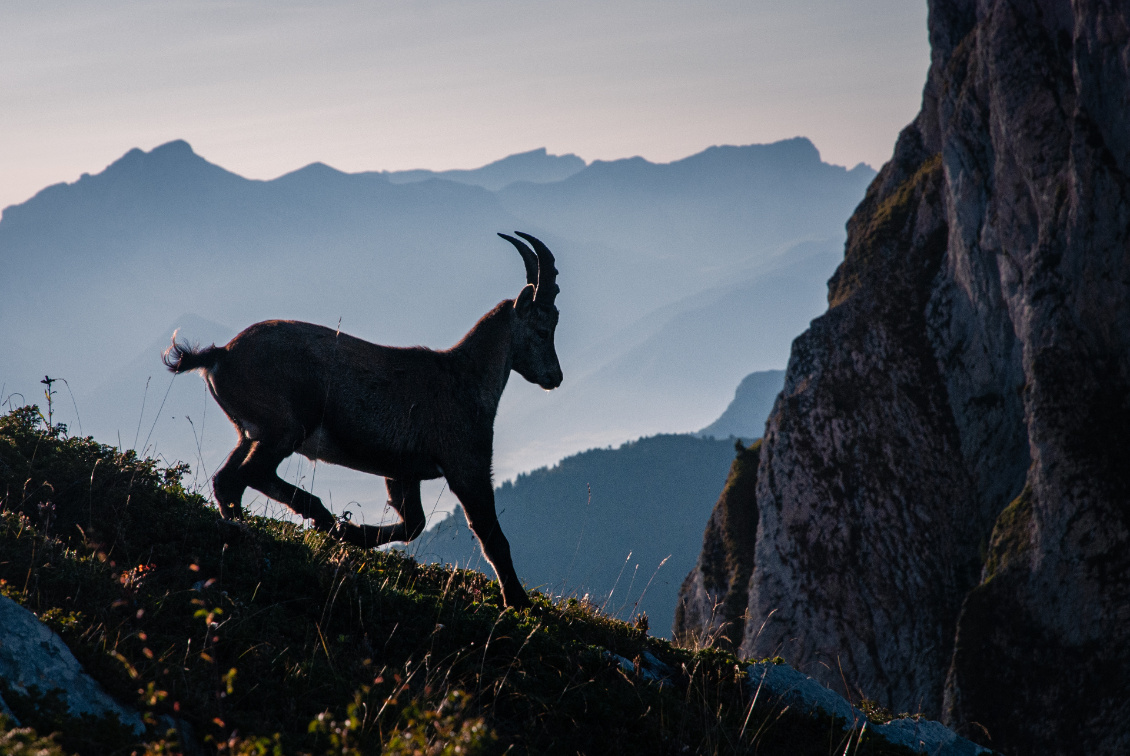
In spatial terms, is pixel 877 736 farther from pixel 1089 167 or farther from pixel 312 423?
pixel 1089 167

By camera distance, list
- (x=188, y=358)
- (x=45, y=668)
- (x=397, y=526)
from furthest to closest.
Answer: (x=397, y=526) < (x=188, y=358) < (x=45, y=668)

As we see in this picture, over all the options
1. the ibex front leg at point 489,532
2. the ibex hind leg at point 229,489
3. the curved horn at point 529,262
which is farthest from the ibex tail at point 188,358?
the curved horn at point 529,262

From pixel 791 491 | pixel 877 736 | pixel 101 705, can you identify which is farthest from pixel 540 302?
pixel 791 491

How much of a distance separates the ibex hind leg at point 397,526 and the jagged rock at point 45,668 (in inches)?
146

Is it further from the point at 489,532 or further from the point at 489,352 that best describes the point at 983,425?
the point at 489,532

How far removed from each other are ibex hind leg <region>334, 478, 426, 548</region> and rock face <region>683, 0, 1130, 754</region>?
13206mm

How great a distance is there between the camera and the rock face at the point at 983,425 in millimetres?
20219

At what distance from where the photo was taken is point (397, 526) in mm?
8664

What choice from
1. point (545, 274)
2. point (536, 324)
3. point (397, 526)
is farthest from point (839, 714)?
point (545, 274)

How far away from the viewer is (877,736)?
6.58 meters

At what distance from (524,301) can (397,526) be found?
307cm

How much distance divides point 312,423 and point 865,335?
2548 cm

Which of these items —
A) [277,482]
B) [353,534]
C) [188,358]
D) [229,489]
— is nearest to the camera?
[188,358]

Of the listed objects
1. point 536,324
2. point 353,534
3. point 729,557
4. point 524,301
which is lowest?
point 353,534
